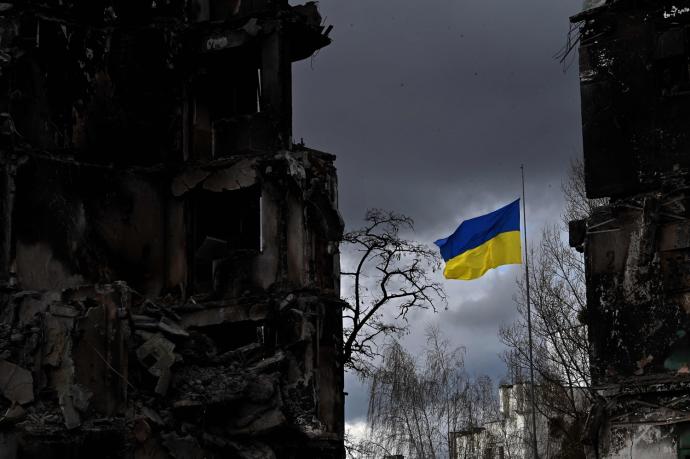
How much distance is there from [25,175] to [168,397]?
685 cm

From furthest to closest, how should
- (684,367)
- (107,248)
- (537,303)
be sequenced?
(537,303) → (107,248) → (684,367)

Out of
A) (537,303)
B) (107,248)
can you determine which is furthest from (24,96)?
(537,303)

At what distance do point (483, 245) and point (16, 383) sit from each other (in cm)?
1144

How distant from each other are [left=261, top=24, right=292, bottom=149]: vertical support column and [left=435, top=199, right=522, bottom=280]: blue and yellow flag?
440cm

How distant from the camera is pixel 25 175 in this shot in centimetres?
2525

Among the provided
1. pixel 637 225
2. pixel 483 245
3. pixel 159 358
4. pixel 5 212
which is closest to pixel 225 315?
pixel 159 358

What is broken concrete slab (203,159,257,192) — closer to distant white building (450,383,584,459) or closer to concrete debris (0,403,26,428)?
concrete debris (0,403,26,428)

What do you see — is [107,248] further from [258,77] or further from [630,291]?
[630,291]

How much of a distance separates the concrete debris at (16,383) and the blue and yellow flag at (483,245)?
10.4 meters

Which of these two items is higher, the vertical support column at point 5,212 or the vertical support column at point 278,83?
the vertical support column at point 278,83

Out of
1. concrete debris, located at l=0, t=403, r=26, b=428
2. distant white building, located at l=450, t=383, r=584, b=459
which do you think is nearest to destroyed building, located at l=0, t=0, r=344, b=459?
concrete debris, located at l=0, t=403, r=26, b=428

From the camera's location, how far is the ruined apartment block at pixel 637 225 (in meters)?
20.7

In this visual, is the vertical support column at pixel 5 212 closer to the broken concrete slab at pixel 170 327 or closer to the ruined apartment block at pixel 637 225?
the broken concrete slab at pixel 170 327

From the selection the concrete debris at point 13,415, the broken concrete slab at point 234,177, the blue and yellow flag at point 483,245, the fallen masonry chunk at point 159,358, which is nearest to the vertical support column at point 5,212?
the broken concrete slab at point 234,177
